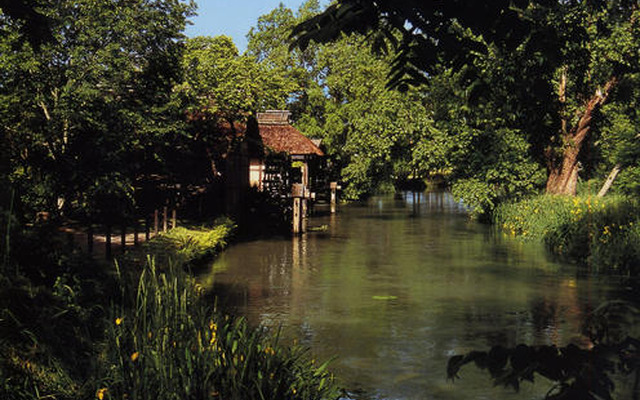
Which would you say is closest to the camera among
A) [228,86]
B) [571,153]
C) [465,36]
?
[465,36]

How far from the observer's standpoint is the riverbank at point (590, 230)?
735 inches

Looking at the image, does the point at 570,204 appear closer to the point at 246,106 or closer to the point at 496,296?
the point at 496,296

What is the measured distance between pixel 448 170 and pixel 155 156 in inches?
572

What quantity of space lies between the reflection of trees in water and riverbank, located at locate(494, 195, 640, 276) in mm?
15387

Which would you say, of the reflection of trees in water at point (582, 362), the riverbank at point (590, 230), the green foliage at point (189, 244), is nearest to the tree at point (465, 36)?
the reflection of trees in water at point (582, 362)

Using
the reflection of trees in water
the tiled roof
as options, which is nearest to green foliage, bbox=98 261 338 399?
the reflection of trees in water

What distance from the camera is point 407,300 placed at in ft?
48.4

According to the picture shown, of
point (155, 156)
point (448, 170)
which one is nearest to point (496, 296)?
point (155, 156)

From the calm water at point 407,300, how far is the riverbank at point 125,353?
1888 millimetres

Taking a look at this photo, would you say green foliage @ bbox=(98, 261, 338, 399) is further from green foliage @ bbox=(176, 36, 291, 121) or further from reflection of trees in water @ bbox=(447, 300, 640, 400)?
green foliage @ bbox=(176, 36, 291, 121)

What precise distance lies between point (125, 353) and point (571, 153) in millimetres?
26658

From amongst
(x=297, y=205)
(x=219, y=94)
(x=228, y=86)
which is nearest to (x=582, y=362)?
(x=297, y=205)

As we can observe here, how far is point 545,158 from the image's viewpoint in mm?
32562

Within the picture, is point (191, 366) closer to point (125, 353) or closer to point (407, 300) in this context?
point (125, 353)
